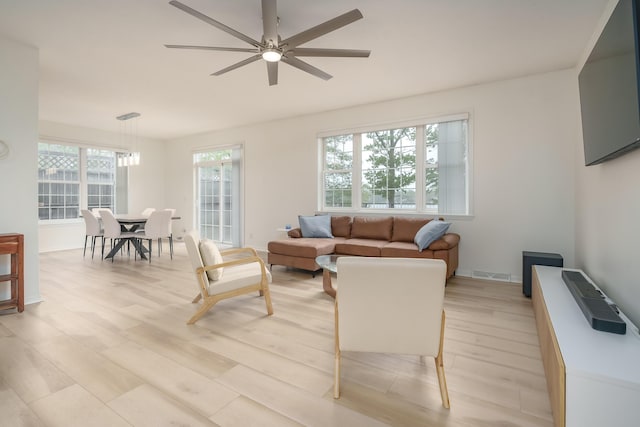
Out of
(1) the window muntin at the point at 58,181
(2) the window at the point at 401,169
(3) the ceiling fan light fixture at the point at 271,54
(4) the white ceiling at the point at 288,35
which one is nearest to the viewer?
(3) the ceiling fan light fixture at the point at 271,54

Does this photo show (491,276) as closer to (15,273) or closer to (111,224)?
(15,273)

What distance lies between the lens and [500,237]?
428 cm

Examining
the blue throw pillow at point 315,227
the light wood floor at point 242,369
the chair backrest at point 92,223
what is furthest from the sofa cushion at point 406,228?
the chair backrest at point 92,223

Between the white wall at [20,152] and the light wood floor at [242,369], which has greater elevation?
the white wall at [20,152]

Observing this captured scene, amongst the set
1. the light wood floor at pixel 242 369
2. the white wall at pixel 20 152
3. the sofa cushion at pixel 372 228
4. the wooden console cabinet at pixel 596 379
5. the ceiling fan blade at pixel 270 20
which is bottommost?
the light wood floor at pixel 242 369

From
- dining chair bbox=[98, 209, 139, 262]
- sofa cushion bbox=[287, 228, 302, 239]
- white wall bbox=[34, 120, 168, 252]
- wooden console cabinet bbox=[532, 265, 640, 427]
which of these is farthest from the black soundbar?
white wall bbox=[34, 120, 168, 252]

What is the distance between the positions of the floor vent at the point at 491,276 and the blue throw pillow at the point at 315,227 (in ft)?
7.30

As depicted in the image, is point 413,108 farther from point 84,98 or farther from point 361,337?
point 84,98

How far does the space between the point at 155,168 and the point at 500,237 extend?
824 cm

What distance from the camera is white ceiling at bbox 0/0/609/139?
2.65 meters

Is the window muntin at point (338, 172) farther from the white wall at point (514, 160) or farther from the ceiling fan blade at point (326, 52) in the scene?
the ceiling fan blade at point (326, 52)

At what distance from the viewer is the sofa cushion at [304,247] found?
14.4ft

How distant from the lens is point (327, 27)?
2.24 metres

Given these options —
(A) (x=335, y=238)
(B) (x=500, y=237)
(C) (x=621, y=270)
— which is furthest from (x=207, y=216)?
(C) (x=621, y=270)
